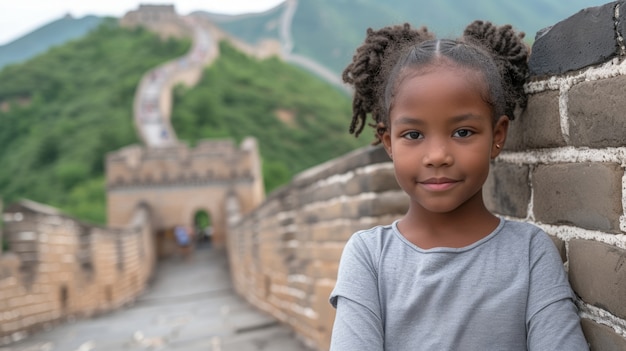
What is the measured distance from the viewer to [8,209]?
8.32 meters

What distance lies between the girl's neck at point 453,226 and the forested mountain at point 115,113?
25.8m

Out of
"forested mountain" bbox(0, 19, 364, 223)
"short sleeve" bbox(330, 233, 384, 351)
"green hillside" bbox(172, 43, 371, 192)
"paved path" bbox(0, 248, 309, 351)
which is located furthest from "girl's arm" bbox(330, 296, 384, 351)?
"green hillside" bbox(172, 43, 371, 192)

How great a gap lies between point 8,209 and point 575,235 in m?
7.94

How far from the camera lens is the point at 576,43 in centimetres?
165

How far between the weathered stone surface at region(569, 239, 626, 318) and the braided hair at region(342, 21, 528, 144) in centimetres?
39

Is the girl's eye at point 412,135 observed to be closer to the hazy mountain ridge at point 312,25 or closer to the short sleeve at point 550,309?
the short sleeve at point 550,309

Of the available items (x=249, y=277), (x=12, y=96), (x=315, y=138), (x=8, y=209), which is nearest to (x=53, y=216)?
(x=8, y=209)

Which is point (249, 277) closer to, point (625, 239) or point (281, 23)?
point (625, 239)

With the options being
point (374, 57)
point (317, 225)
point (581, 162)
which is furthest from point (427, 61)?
point (317, 225)

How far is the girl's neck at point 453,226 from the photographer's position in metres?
1.71

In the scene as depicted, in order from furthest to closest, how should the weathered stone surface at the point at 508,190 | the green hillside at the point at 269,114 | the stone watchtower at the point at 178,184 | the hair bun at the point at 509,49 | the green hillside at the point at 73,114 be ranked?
1. the green hillside at the point at 269,114
2. the green hillside at the point at 73,114
3. the stone watchtower at the point at 178,184
4. the weathered stone surface at the point at 508,190
5. the hair bun at the point at 509,49

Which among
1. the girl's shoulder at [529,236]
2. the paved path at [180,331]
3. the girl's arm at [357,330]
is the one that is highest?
the girl's shoulder at [529,236]

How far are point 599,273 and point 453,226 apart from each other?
354 millimetres

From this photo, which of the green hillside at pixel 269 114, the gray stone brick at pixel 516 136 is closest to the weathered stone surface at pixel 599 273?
the gray stone brick at pixel 516 136
